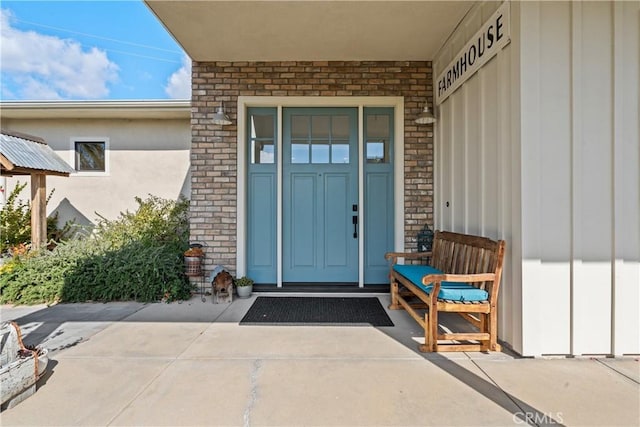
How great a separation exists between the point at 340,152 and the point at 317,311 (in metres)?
2.10

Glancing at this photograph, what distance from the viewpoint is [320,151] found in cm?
441

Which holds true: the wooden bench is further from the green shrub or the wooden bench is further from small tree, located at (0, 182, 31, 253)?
small tree, located at (0, 182, 31, 253)

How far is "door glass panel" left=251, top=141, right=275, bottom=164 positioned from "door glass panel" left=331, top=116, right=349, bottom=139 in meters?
0.87

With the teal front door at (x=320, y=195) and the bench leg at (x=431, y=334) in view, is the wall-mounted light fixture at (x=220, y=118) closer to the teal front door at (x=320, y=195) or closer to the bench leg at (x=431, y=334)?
the teal front door at (x=320, y=195)

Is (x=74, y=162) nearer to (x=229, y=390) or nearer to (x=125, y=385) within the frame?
(x=125, y=385)

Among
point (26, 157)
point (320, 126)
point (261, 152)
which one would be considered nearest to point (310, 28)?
point (320, 126)

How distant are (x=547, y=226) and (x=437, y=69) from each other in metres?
2.53

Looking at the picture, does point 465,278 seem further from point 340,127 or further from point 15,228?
point 15,228

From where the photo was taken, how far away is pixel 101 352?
2547mm

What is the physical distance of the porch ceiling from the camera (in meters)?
3.12

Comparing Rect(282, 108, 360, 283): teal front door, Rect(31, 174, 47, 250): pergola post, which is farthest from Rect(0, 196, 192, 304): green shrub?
Rect(282, 108, 360, 283): teal front door

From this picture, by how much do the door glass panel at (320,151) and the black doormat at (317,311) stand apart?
1.82m

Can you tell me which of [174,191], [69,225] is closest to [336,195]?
[174,191]

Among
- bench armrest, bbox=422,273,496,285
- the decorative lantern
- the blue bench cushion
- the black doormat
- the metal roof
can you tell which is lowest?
the black doormat
